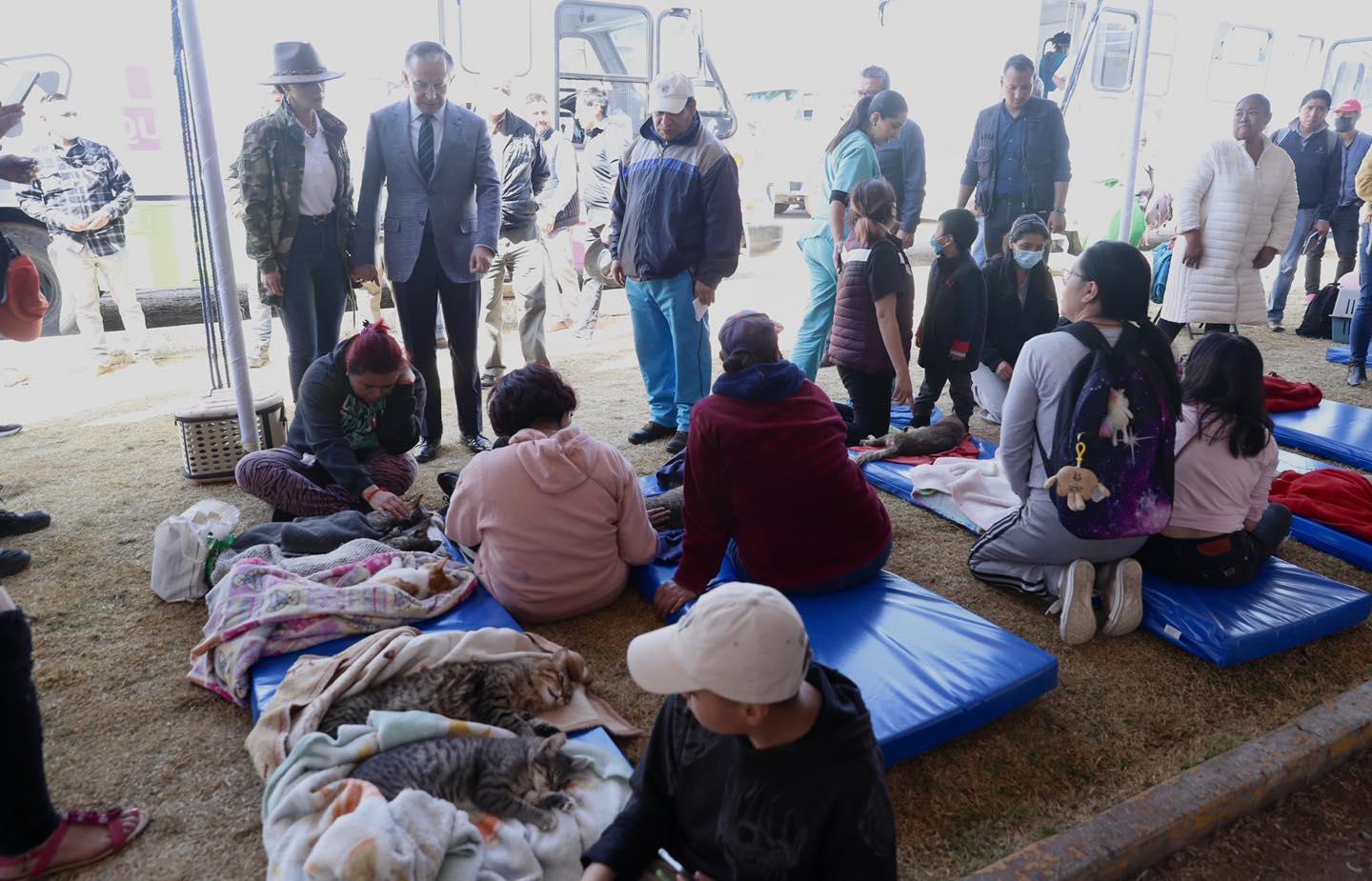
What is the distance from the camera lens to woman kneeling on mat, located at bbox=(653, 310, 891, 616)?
2.81m

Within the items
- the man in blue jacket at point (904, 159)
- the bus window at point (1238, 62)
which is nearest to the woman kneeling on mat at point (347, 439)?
the man in blue jacket at point (904, 159)

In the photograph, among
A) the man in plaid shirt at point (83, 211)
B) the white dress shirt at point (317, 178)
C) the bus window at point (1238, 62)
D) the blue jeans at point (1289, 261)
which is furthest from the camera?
the bus window at point (1238, 62)

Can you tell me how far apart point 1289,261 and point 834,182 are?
17.7ft

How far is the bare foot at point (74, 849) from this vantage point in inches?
74.7

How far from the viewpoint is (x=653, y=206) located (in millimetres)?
4699

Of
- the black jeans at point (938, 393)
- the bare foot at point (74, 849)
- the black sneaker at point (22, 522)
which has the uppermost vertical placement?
the black jeans at point (938, 393)

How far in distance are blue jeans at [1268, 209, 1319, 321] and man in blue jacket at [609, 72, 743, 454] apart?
617cm

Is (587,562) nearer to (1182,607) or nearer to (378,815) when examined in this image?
(378,815)

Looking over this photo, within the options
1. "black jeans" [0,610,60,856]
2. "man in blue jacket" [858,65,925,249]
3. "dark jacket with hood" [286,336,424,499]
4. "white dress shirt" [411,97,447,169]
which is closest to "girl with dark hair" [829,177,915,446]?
"man in blue jacket" [858,65,925,249]

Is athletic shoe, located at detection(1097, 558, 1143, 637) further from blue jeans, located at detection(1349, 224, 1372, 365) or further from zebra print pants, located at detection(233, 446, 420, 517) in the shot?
blue jeans, located at detection(1349, 224, 1372, 365)

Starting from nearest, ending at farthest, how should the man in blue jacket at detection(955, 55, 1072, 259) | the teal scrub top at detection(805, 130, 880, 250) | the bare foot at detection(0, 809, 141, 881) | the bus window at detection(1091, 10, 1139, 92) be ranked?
the bare foot at detection(0, 809, 141, 881)
the teal scrub top at detection(805, 130, 880, 250)
the man in blue jacket at detection(955, 55, 1072, 259)
the bus window at detection(1091, 10, 1139, 92)

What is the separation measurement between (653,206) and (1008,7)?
24.1 ft

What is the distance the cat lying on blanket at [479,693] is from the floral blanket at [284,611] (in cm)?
39

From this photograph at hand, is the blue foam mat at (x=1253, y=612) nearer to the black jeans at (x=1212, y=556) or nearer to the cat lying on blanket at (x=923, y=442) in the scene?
the black jeans at (x=1212, y=556)
